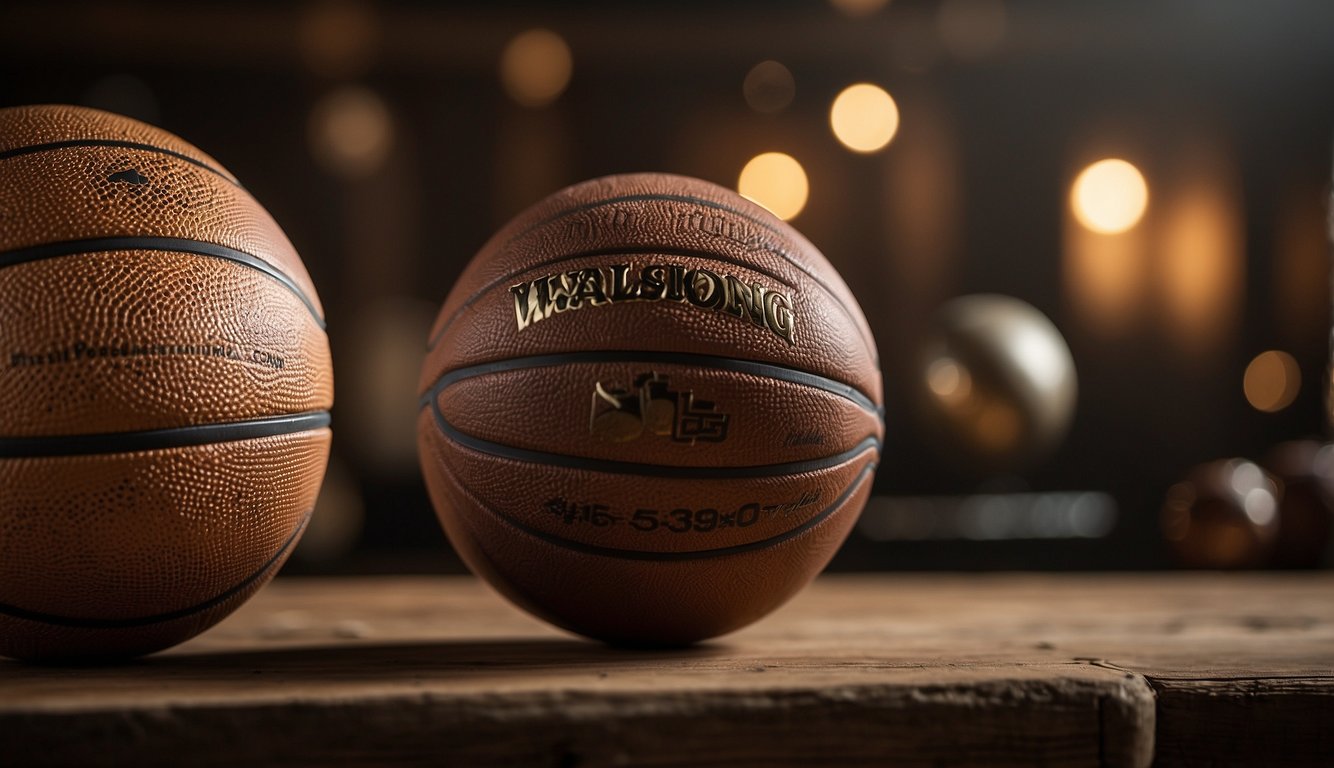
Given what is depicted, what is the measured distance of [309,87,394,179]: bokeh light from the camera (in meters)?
5.41

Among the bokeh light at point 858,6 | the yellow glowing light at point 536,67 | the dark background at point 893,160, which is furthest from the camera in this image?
the yellow glowing light at point 536,67

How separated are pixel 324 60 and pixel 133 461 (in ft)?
15.7

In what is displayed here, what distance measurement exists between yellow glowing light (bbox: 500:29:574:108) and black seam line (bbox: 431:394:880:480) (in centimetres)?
452

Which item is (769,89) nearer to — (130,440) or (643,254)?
(643,254)

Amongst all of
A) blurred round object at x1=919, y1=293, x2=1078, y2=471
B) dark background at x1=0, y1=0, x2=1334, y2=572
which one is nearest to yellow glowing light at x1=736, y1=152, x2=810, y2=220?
dark background at x1=0, y1=0, x2=1334, y2=572

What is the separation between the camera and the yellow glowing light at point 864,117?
5539mm

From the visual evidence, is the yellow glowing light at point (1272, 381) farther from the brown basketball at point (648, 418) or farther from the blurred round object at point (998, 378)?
the brown basketball at point (648, 418)

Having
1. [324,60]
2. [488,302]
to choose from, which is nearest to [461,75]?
[324,60]

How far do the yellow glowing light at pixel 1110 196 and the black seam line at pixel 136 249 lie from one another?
5.03 metres

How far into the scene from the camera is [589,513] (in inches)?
44.3

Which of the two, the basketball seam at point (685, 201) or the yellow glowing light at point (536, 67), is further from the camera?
the yellow glowing light at point (536, 67)

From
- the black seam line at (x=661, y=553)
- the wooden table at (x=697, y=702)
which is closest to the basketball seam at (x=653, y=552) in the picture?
the black seam line at (x=661, y=553)

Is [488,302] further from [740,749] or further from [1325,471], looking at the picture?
[1325,471]

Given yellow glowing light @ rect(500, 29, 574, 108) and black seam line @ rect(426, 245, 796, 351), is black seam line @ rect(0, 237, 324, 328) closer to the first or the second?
black seam line @ rect(426, 245, 796, 351)
